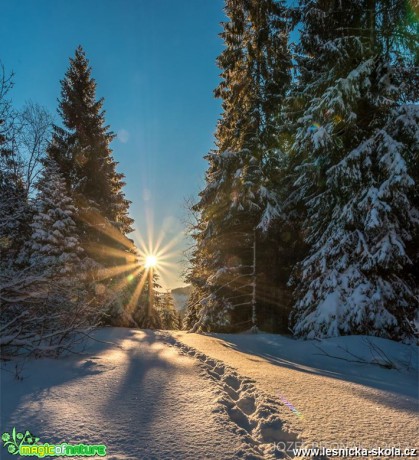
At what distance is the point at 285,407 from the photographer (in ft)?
9.81

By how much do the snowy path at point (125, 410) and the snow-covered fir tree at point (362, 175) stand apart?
17.9 feet

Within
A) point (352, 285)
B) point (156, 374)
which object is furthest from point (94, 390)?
point (352, 285)

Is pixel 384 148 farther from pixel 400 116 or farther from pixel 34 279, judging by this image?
pixel 34 279

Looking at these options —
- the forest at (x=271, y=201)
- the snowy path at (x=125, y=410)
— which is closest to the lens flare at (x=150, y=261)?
the forest at (x=271, y=201)

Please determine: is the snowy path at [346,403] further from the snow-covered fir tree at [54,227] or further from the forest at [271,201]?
the snow-covered fir tree at [54,227]

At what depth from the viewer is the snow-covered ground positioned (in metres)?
2.30

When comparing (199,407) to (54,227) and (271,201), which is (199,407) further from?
(54,227)

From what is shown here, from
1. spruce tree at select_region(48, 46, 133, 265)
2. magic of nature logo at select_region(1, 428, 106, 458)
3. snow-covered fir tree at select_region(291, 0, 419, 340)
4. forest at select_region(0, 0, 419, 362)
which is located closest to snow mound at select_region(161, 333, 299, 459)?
magic of nature logo at select_region(1, 428, 106, 458)

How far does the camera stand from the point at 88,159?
17234mm

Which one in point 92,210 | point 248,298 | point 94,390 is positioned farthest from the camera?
point 92,210

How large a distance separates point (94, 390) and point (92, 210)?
1404 centimetres

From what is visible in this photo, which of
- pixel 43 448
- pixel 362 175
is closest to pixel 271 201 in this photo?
pixel 362 175

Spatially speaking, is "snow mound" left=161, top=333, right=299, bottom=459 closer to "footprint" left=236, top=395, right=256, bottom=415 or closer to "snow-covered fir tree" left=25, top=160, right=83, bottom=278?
"footprint" left=236, top=395, right=256, bottom=415

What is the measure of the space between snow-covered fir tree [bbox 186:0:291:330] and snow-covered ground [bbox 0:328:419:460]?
300 inches
